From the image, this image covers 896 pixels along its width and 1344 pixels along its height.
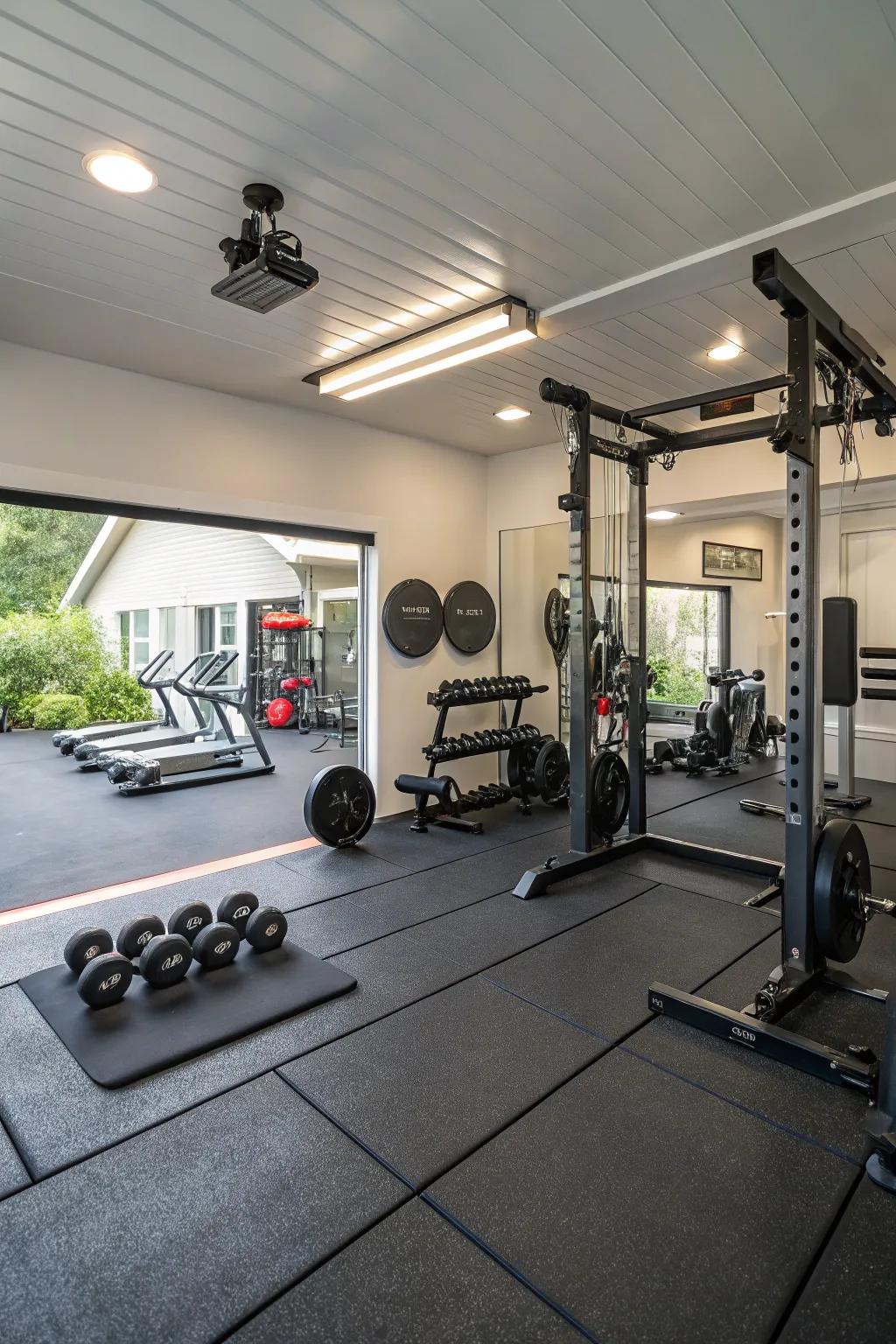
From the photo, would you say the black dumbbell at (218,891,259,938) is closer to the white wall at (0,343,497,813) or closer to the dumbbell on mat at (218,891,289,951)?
the dumbbell on mat at (218,891,289,951)

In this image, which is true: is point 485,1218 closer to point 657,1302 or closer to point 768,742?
point 657,1302

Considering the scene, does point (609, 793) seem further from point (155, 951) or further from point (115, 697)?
point (115, 697)

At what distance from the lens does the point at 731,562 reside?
739cm

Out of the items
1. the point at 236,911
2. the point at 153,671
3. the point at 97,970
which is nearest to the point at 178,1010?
the point at 97,970

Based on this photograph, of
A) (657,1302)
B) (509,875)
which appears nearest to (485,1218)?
(657,1302)

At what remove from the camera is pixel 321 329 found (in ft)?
10.6

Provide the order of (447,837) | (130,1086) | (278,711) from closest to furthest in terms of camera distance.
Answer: (130,1086) → (447,837) → (278,711)

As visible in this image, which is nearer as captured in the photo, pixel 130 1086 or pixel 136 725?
pixel 130 1086

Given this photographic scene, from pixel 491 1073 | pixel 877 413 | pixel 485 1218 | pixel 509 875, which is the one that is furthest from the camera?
pixel 509 875

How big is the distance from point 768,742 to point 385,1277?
6786 millimetres

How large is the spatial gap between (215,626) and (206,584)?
615 millimetres

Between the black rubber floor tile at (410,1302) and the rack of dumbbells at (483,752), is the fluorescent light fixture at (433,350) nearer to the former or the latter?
the rack of dumbbells at (483,752)

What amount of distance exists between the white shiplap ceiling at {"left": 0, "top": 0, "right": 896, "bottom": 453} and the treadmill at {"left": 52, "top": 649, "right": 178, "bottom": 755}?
178 inches

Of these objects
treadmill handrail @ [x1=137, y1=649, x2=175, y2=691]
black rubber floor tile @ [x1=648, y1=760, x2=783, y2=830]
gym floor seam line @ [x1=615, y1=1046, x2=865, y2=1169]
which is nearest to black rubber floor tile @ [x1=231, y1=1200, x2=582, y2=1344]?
gym floor seam line @ [x1=615, y1=1046, x2=865, y2=1169]
